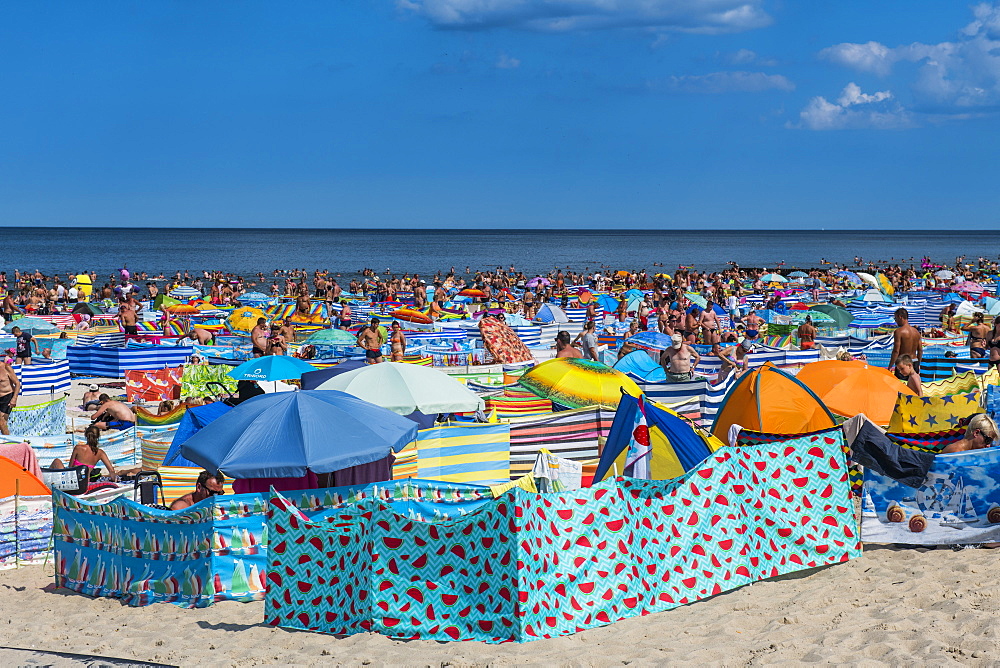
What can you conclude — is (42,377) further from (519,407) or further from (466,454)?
(466,454)

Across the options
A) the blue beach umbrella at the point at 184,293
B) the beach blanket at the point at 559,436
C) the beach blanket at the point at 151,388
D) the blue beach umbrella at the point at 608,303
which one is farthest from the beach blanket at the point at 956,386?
the blue beach umbrella at the point at 184,293

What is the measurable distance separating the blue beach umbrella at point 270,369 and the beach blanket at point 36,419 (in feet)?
6.92

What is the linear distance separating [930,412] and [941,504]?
1604 millimetres

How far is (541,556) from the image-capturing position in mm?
5750

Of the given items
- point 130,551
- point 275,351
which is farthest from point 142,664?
point 275,351

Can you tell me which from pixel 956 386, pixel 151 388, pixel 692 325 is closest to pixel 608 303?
pixel 692 325

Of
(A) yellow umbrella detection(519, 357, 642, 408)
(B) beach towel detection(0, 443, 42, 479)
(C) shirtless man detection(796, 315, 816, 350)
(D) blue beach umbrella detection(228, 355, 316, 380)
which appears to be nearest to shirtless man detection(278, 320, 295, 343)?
(D) blue beach umbrella detection(228, 355, 316, 380)

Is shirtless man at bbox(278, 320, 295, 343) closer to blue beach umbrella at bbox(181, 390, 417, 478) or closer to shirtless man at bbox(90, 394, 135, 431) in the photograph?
shirtless man at bbox(90, 394, 135, 431)

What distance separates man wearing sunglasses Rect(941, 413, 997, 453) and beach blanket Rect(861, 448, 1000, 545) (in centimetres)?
27

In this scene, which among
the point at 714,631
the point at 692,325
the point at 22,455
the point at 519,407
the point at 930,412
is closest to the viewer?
the point at 714,631

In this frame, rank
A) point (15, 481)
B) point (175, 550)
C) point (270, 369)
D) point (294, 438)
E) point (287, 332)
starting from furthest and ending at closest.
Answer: point (287, 332) → point (270, 369) → point (15, 481) → point (294, 438) → point (175, 550)

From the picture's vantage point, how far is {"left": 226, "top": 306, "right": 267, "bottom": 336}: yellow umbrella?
2052 cm

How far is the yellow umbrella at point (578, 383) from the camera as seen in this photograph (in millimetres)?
10281

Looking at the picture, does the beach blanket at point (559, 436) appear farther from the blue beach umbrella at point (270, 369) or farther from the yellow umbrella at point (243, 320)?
the yellow umbrella at point (243, 320)
